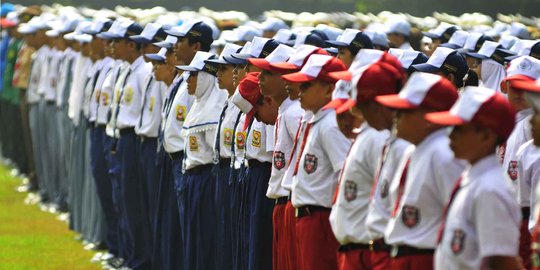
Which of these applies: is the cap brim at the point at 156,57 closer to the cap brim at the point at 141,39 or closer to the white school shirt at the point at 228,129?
the cap brim at the point at 141,39

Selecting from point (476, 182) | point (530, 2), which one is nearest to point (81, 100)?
point (476, 182)

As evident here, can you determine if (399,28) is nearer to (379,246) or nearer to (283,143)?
(283,143)

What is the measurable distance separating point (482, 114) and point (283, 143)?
338cm

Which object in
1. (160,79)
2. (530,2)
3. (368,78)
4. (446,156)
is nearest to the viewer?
(446,156)

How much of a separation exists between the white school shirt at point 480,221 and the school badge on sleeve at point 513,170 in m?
3.30

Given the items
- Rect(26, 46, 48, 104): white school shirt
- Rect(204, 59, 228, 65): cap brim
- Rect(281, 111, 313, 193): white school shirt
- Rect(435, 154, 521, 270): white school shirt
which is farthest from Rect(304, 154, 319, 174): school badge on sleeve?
Rect(26, 46, 48, 104): white school shirt

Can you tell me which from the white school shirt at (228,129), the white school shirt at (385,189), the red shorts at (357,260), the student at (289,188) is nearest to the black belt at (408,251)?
the white school shirt at (385,189)

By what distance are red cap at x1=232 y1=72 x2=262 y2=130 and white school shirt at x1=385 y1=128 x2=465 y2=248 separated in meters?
3.56

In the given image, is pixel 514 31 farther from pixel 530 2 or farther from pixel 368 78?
pixel 530 2

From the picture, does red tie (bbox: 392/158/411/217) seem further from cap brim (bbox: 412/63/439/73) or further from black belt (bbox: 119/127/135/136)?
black belt (bbox: 119/127/135/136)

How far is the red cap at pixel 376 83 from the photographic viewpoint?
851 centimetres

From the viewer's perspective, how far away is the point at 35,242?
58.9 feet

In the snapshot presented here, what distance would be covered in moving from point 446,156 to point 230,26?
46.4 feet

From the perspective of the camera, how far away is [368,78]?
855 centimetres
